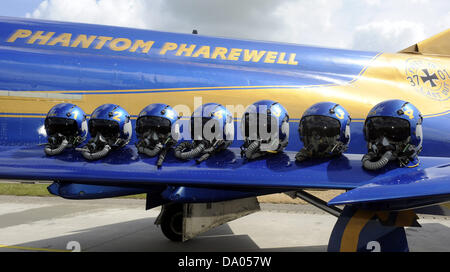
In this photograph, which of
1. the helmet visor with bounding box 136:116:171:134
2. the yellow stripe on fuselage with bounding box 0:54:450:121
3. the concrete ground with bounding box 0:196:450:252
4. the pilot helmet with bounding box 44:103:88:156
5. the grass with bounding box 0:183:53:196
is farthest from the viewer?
the grass with bounding box 0:183:53:196

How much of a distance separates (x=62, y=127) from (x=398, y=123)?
12.9 feet

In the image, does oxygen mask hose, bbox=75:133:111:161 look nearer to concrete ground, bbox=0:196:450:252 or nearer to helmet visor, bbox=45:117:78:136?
helmet visor, bbox=45:117:78:136

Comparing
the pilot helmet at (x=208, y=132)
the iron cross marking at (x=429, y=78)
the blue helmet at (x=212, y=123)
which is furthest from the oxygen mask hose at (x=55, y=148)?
the iron cross marking at (x=429, y=78)

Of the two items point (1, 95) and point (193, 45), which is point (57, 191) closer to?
point (1, 95)

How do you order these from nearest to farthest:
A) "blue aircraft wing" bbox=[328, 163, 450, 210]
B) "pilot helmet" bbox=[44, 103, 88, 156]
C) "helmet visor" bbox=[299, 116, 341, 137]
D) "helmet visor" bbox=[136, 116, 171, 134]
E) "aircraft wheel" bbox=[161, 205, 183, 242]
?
1. "blue aircraft wing" bbox=[328, 163, 450, 210]
2. "helmet visor" bbox=[299, 116, 341, 137]
3. "helmet visor" bbox=[136, 116, 171, 134]
4. "pilot helmet" bbox=[44, 103, 88, 156]
5. "aircraft wheel" bbox=[161, 205, 183, 242]

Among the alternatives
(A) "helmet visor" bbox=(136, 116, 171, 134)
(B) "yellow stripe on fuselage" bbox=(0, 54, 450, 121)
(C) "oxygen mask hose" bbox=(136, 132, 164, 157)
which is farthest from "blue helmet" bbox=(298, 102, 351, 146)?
(C) "oxygen mask hose" bbox=(136, 132, 164, 157)

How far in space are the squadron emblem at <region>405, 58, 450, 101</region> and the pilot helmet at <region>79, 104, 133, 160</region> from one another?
497 cm

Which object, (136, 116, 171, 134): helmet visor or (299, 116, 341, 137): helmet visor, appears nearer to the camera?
(299, 116, 341, 137): helmet visor

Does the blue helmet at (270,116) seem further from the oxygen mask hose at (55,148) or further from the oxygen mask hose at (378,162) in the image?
the oxygen mask hose at (55,148)

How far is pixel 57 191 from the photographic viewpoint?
4.64 metres

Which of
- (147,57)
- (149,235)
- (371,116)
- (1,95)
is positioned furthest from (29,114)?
(371,116)

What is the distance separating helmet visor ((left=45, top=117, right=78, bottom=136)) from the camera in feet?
14.4

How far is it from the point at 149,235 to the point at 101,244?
→ 1090mm

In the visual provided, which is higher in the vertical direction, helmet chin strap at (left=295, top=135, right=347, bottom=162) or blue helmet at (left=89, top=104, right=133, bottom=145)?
blue helmet at (left=89, top=104, right=133, bottom=145)
